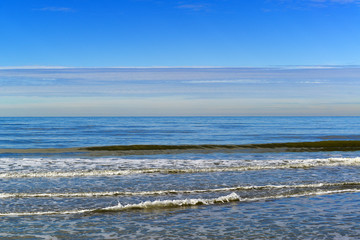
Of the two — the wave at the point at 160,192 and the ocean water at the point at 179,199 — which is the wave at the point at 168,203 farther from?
the wave at the point at 160,192

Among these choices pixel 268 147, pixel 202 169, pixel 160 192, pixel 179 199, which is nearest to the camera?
pixel 179 199

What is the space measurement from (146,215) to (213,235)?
8.29 ft

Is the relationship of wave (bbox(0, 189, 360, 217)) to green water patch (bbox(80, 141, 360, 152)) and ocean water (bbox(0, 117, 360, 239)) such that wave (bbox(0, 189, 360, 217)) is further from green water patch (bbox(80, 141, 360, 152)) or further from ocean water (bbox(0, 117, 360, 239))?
green water patch (bbox(80, 141, 360, 152))

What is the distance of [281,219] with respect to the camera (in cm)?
990

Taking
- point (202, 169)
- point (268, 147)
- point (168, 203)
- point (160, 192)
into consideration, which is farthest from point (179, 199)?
point (268, 147)

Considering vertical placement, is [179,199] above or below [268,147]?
below

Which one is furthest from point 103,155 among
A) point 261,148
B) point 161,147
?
point 261,148

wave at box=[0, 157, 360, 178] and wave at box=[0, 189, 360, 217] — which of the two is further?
wave at box=[0, 157, 360, 178]

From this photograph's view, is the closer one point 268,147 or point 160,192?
point 160,192

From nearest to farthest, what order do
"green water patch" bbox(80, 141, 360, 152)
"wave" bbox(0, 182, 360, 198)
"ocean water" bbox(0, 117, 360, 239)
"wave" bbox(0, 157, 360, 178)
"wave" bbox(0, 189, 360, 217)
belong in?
"ocean water" bbox(0, 117, 360, 239) → "wave" bbox(0, 189, 360, 217) → "wave" bbox(0, 182, 360, 198) → "wave" bbox(0, 157, 360, 178) → "green water patch" bbox(80, 141, 360, 152)

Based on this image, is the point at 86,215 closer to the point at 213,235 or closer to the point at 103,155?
the point at 213,235

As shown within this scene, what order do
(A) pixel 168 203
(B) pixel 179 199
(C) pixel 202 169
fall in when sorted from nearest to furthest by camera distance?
(A) pixel 168 203 → (B) pixel 179 199 → (C) pixel 202 169

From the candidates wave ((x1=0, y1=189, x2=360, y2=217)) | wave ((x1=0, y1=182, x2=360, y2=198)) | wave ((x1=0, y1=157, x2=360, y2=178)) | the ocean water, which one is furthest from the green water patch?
wave ((x1=0, y1=189, x2=360, y2=217))

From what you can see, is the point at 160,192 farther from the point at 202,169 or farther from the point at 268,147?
the point at 268,147
